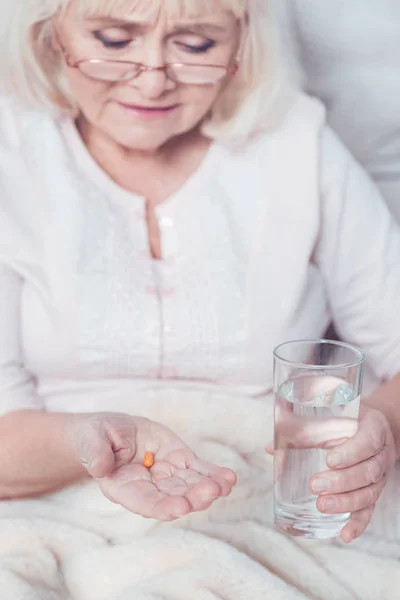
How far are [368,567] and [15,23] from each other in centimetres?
65

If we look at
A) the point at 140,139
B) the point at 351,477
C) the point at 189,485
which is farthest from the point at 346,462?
the point at 140,139

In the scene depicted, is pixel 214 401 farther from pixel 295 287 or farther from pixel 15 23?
pixel 15 23

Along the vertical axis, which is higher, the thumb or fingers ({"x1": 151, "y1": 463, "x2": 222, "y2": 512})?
the thumb

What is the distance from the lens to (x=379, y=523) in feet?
2.79

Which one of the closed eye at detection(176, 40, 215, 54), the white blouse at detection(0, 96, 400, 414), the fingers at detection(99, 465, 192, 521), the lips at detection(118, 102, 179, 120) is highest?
the closed eye at detection(176, 40, 215, 54)

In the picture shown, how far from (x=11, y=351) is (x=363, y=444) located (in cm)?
39

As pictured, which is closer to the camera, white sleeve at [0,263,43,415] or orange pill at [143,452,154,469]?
Answer: orange pill at [143,452,154,469]

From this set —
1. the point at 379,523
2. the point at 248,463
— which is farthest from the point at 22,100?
the point at 379,523

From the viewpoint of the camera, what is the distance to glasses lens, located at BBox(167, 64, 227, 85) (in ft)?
2.96

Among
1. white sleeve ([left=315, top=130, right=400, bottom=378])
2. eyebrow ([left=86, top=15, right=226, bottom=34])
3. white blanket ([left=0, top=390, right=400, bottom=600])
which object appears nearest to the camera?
white blanket ([left=0, top=390, right=400, bottom=600])

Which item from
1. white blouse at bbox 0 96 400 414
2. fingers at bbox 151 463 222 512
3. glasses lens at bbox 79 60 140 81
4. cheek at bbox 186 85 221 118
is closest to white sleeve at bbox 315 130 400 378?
white blouse at bbox 0 96 400 414

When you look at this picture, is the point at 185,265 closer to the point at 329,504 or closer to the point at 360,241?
the point at 360,241

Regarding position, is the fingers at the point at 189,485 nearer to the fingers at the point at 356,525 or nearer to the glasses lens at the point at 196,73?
the fingers at the point at 356,525

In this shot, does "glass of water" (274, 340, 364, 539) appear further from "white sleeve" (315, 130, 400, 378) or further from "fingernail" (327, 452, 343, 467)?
"white sleeve" (315, 130, 400, 378)
